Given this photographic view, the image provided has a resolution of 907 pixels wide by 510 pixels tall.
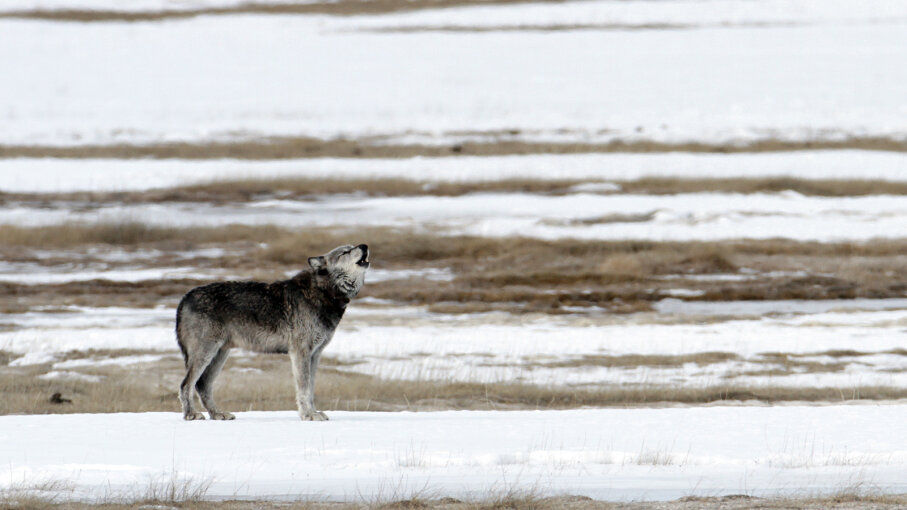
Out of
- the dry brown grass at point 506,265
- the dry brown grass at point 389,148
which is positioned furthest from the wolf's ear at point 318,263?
the dry brown grass at point 389,148

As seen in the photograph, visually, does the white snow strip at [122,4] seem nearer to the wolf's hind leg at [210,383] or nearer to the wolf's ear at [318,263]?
the wolf's hind leg at [210,383]

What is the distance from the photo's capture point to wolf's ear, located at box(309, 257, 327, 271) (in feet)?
34.1

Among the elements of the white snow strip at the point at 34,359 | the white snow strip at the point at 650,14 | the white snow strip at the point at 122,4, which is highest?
the white snow strip at the point at 122,4

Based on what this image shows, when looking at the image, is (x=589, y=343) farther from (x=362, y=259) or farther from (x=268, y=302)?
(x=268, y=302)

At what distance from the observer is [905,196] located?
104 feet

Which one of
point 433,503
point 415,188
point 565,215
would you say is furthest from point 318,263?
point 415,188

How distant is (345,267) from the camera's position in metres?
10.4

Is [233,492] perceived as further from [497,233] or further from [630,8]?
[630,8]

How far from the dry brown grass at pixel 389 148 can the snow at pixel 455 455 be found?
26.9 meters

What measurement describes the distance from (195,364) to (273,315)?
2.65 ft

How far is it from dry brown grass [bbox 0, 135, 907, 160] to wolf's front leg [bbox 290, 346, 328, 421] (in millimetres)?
27347

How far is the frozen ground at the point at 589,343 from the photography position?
1598 cm

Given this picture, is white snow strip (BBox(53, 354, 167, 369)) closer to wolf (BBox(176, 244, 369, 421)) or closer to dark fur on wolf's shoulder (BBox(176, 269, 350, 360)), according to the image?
wolf (BBox(176, 244, 369, 421))

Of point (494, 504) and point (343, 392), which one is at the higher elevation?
point (494, 504)
